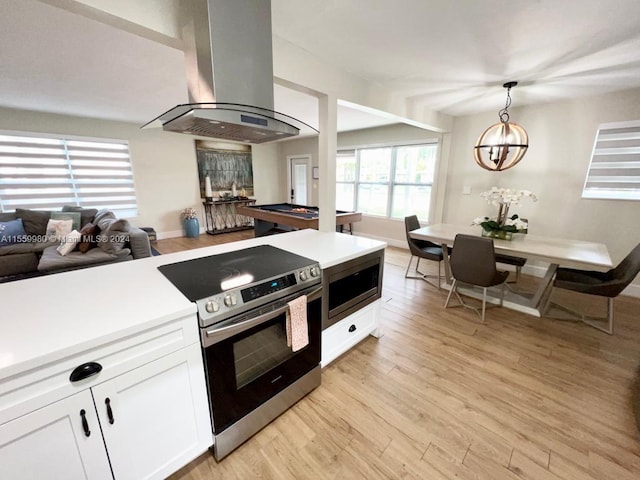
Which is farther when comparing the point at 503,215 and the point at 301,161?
the point at 301,161

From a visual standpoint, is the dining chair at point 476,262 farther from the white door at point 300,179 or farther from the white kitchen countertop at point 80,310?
the white door at point 300,179

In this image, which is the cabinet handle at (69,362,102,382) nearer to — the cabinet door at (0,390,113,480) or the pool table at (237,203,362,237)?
the cabinet door at (0,390,113,480)

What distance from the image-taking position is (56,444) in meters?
0.84

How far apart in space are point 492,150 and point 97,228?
5.00 metres

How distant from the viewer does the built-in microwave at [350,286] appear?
1.69m

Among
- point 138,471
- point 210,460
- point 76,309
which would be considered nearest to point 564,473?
point 210,460

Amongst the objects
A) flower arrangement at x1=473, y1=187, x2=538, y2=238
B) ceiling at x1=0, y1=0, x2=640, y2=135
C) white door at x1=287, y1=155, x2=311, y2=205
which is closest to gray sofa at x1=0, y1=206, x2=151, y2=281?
ceiling at x1=0, y1=0, x2=640, y2=135

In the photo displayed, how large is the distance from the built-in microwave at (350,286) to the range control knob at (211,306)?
0.70 metres

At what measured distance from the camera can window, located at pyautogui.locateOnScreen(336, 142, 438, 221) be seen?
4699mm

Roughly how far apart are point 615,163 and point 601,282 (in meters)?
1.71

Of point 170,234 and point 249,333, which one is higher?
point 249,333

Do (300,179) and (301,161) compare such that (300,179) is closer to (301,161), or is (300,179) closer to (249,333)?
(301,161)

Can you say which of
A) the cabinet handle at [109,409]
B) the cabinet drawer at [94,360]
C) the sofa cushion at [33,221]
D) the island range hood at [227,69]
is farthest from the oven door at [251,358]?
the sofa cushion at [33,221]

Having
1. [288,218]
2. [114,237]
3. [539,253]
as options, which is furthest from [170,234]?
[539,253]
